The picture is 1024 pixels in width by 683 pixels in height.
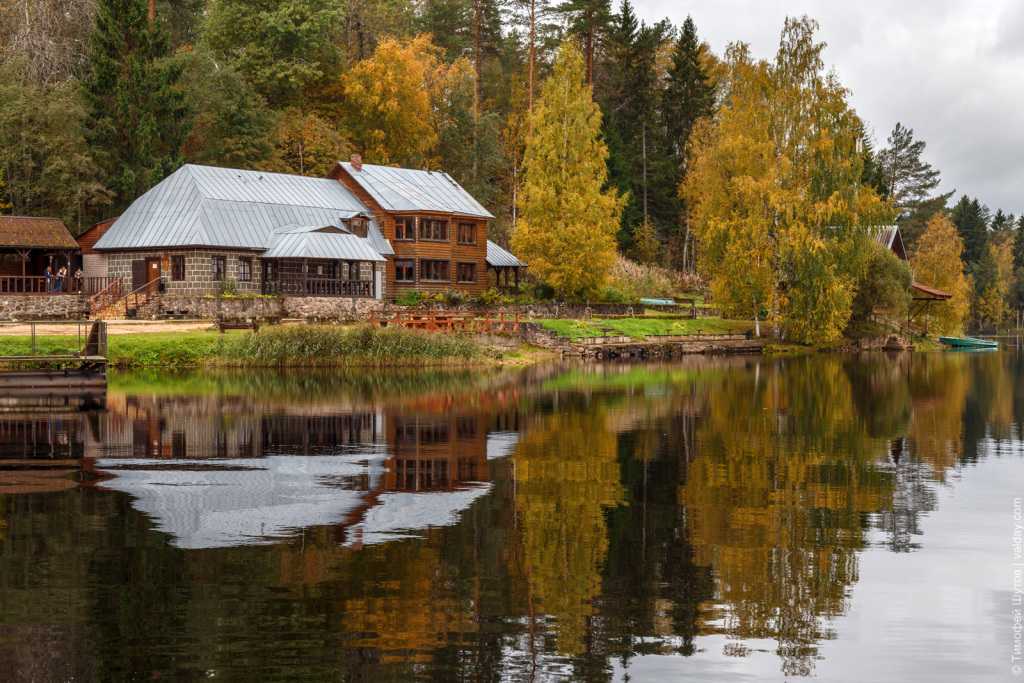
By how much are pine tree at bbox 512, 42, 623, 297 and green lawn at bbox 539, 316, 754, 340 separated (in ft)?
14.1

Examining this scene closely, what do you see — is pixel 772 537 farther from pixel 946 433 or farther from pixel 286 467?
pixel 946 433

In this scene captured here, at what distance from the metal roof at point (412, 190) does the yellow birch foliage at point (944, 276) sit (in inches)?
1500

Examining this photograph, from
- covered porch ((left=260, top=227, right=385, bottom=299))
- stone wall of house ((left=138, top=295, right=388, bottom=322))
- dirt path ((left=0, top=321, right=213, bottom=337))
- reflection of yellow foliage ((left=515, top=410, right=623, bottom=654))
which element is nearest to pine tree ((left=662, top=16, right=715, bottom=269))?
covered porch ((left=260, top=227, right=385, bottom=299))

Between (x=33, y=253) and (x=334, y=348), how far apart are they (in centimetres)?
2545

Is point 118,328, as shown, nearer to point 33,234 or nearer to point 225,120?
point 33,234

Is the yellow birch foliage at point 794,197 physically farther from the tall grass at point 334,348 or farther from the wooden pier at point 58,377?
the wooden pier at point 58,377

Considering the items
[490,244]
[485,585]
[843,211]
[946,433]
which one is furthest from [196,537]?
[490,244]

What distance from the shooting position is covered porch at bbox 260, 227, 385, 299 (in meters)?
59.9

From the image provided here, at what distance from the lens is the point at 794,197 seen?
62.5 m

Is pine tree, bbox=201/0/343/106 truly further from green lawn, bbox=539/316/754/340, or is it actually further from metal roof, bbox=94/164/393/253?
green lawn, bbox=539/316/754/340

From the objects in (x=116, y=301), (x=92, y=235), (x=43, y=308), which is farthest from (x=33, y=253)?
(x=116, y=301)

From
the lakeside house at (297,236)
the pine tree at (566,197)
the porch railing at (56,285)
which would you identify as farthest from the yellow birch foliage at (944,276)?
the porch railing at (56,285)

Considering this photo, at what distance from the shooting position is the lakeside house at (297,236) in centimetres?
5875

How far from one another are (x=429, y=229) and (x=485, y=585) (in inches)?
2313
